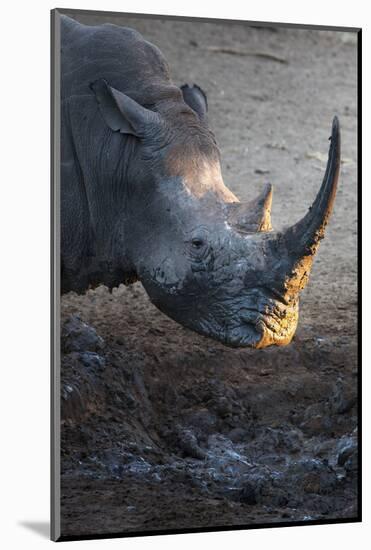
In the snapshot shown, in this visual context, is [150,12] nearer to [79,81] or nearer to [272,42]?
[79,81]

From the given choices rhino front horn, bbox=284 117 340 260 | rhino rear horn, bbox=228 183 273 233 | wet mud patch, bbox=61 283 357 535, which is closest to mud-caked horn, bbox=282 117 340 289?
rhino front horn, bbox=284 117 340 260

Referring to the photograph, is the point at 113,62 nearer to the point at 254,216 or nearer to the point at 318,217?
the point at 254,216

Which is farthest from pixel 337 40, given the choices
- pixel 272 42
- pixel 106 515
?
pixel 106 515

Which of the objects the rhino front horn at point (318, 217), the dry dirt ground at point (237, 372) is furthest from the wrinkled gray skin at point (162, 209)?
the dry dirt ground at point (237, 372)

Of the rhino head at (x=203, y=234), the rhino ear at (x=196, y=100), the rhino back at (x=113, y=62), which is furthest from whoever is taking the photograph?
the rhino ear at (x=196, y=100)

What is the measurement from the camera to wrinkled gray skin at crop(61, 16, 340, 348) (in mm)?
5566

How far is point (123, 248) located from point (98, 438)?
34.9 inches

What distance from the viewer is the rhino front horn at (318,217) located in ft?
17.9

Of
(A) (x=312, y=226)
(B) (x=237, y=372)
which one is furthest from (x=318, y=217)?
(B) (x=237, y=372)

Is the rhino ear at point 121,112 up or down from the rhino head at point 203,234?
up

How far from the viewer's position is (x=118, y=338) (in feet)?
23.4

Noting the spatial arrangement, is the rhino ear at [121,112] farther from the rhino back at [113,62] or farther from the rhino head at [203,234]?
the rhino back at [113,62]

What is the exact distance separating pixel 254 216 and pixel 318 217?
248mm

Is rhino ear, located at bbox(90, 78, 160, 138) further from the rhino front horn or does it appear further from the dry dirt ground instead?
the rhino front horn
